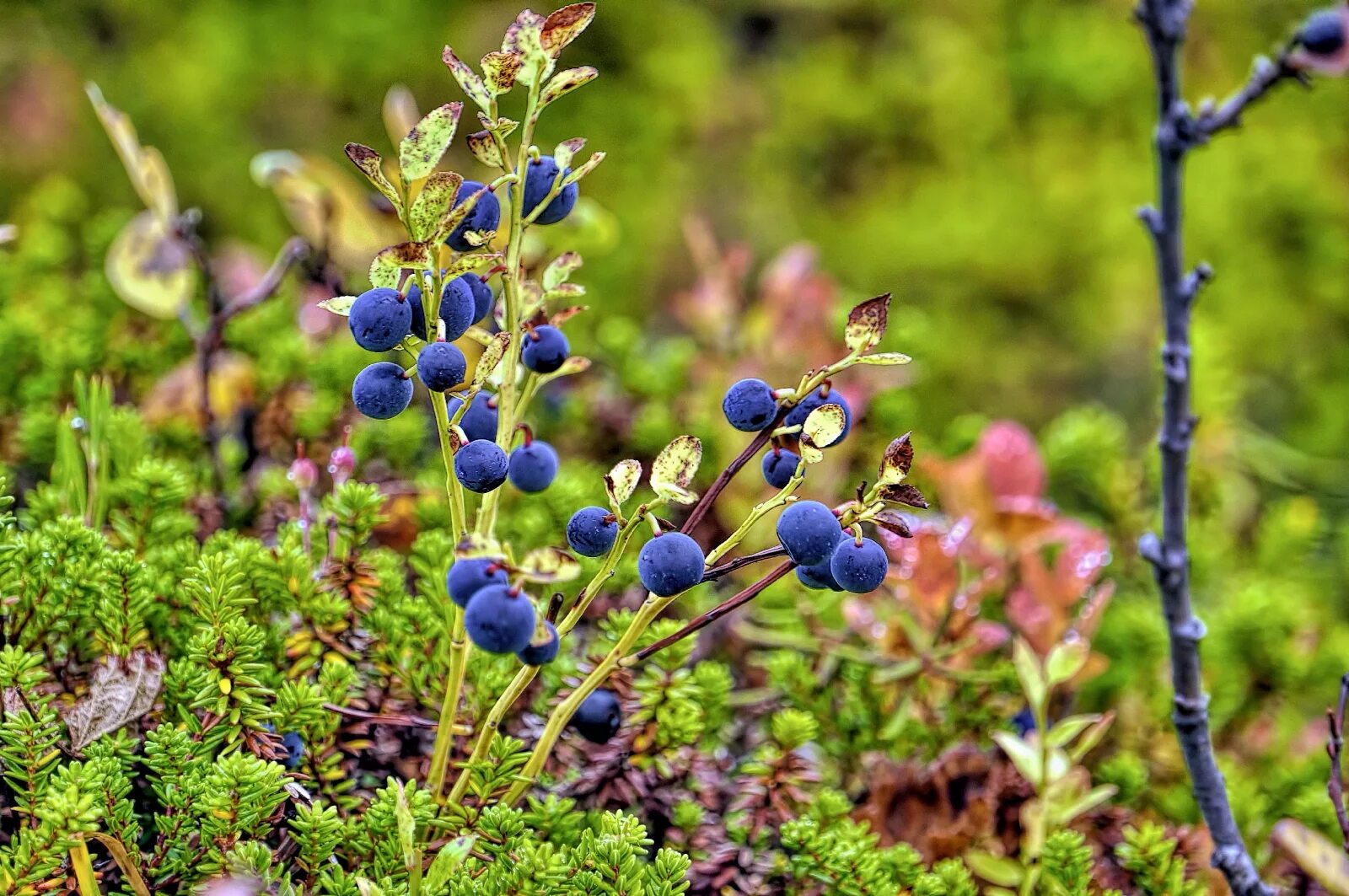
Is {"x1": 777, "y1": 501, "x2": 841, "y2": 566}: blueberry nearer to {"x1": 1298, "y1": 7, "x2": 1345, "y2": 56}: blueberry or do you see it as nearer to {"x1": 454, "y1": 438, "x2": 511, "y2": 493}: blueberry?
{"x1": 454, "y1": 438, "x2": 511, "y2": 493}: blueberry

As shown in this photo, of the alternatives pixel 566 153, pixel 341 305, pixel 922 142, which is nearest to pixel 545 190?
pixel 566 153

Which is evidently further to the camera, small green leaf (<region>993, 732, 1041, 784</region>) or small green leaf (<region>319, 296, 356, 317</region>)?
small green leaf (<region>993, 732, 1041, 784</region>)

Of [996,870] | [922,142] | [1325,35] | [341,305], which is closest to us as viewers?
[1325,35]

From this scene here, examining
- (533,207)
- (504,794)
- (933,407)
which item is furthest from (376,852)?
(933,407)

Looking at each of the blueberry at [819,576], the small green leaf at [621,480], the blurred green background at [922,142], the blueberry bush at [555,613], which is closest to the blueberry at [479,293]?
the blueberry bush at [555,613]

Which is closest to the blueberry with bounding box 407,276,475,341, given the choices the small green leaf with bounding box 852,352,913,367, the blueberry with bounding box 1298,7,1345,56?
the small green leaf with bounding box 852,352,913,367

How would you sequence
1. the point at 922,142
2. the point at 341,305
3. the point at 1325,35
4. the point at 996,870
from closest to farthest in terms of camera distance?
the point at 1325,35 < the point at 341,305 < the point at 996,870 < the point at 922,142

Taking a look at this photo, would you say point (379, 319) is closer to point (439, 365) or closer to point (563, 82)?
point (439, 365)
